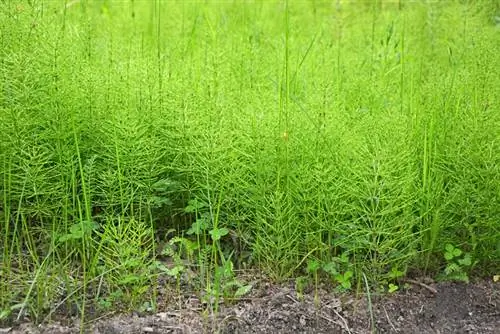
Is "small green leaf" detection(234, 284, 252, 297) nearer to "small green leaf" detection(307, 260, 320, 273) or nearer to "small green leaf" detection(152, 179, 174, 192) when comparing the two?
"small green leaf" detection(307, 260, 320, 273)

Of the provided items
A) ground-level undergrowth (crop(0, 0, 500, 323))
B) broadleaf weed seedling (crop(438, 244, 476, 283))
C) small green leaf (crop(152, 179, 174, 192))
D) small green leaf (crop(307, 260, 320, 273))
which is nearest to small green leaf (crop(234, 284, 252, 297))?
ground-level undergrowth (crop(0, 0, 500, 323))

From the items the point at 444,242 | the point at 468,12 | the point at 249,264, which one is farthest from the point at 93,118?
the point at 468,12

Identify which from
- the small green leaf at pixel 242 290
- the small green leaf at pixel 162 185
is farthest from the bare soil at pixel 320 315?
the small green leaf at pixel 162 185

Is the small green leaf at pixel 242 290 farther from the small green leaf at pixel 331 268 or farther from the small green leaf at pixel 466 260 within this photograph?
the small green leaf at pixel 466 260

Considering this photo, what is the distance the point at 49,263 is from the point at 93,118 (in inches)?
21.6

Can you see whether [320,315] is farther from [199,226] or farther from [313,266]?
[199,226]

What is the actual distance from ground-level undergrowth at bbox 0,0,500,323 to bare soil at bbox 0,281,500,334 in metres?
0.05

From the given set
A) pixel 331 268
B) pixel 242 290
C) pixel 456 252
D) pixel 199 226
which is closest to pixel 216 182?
pixel 199 226

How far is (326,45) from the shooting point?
137 inches

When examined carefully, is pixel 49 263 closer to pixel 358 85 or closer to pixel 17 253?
pixel 17 253

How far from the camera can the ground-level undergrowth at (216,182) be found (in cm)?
240

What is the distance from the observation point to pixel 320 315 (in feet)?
7.72

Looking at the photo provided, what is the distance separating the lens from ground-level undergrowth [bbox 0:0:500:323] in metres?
2.40

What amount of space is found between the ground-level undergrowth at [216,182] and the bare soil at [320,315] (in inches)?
1.9
